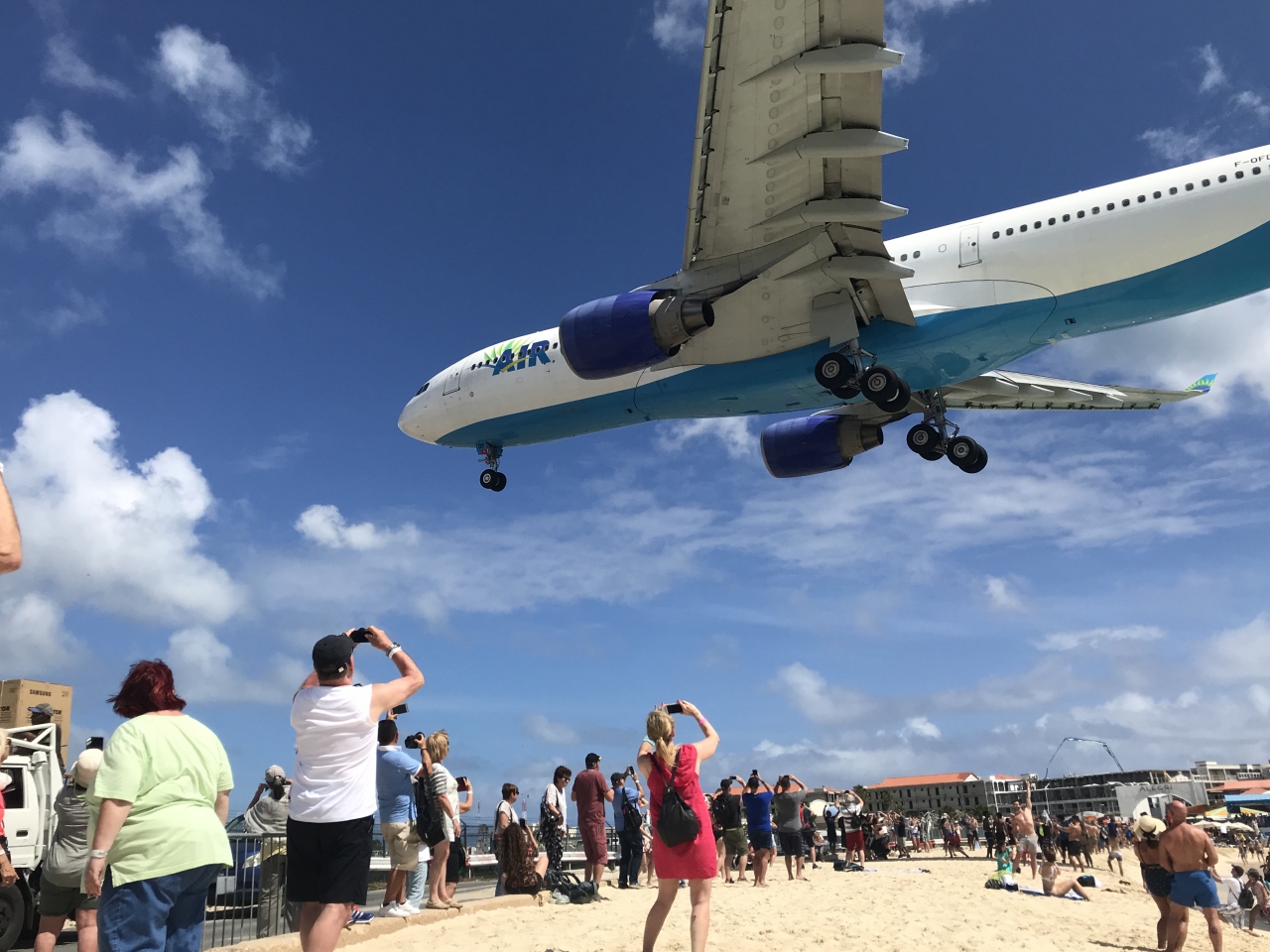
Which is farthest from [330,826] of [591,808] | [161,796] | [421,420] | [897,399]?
[421,420]

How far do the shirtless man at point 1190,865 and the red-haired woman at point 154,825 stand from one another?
9.13 m

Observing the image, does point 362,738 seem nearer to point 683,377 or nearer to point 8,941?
point 8,941

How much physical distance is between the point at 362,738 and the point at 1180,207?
15.2 meters

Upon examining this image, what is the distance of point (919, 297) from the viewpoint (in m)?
16.7

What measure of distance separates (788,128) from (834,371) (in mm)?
4495

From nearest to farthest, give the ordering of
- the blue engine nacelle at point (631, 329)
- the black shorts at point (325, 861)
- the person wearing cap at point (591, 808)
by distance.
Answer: the black shorts at point (325, 861) < the person wearing cap at point (591, 808) < the blue engine nacelle at point (631, 329)

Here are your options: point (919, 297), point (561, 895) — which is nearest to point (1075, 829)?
point (919, 297)

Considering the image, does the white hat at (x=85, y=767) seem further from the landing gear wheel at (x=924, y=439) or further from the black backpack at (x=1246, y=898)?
the black backpack at (x=1246, y=898)

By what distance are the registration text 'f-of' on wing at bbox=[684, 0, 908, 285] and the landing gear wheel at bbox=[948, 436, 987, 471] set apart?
6.57 m

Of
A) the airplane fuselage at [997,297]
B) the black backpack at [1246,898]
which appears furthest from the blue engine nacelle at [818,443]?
the black backpack at [1246,898]

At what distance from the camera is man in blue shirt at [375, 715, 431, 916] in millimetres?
8242

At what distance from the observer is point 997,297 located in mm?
15812

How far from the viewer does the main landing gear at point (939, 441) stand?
797 inches

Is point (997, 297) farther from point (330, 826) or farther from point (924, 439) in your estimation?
point (330, 826)
